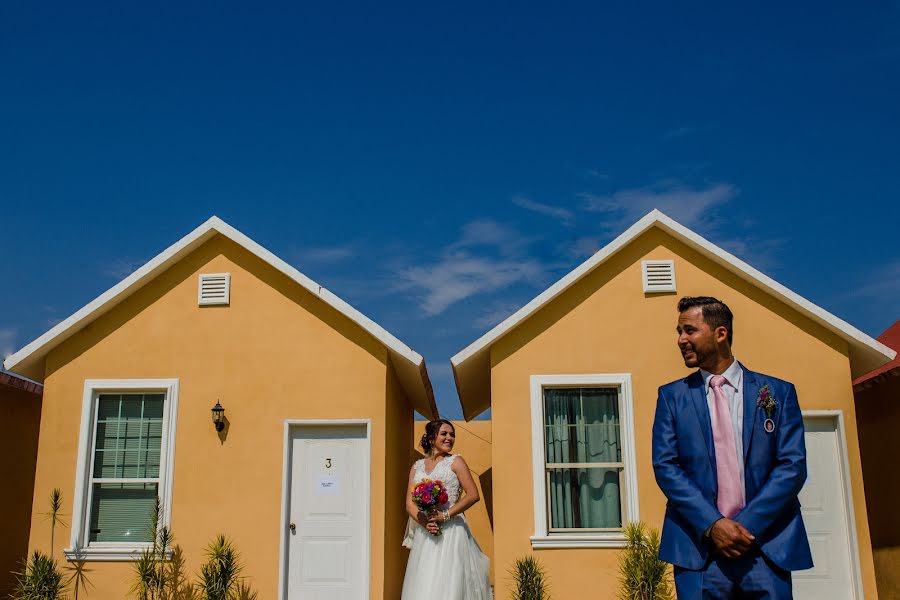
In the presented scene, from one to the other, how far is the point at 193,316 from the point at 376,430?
2.69 m

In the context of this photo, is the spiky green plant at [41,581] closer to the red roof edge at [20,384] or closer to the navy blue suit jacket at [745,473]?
the red roof edge at [20,384]

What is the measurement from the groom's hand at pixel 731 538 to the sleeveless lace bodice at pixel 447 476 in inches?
213

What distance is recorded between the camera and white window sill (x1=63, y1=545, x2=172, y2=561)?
988 centimetres

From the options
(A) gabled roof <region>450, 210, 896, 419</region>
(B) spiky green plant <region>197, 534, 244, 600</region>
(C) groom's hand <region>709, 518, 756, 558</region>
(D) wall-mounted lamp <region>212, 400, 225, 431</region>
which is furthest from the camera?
(D) wall-mounted lamp <region>212, 400, 225, 431</region>

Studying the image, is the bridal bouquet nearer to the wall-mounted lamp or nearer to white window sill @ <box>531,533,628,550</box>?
white window sill @ <box>531,533,628,550</box>

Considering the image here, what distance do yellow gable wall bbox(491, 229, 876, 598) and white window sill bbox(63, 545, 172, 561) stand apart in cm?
412

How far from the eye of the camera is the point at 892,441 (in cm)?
1133

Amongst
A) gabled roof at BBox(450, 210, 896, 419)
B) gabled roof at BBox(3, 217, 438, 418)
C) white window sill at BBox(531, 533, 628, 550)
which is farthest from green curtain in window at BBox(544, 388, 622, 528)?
gabled roof at BBox(3, 217, 438, 418)

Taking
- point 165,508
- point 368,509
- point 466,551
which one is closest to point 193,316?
point 165,508

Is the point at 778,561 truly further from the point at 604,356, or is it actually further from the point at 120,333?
the point at 120,333

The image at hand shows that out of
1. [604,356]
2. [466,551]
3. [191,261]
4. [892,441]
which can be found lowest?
[466,551]

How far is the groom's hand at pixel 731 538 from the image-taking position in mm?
3795

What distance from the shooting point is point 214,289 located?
417 inches

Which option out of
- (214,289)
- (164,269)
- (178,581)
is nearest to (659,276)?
(214,289)
